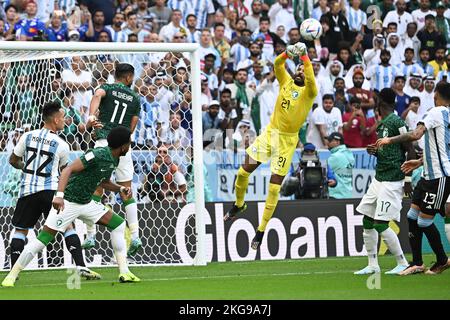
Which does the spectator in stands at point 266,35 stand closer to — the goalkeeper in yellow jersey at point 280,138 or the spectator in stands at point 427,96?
the spectator in stands at point 427,96

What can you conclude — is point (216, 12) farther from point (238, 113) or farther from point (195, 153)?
point (195, 153)

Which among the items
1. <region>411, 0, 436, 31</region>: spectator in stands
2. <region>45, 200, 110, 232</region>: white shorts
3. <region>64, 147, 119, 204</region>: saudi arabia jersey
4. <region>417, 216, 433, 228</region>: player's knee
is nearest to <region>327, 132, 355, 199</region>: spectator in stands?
<region>417, 216, 433, 228</region>: player's knee

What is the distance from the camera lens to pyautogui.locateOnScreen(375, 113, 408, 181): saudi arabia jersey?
1346 cm

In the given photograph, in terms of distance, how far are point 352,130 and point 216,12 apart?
14.7 ft

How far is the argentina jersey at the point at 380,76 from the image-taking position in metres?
24.1

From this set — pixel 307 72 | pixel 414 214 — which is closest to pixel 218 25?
pixel 307 72

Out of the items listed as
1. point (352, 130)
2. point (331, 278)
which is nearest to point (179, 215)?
point (331, 278)

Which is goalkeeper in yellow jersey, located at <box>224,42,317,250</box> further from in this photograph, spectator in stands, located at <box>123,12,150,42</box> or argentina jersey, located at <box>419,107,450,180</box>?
spectator in stands, located at <box>123,12,150,42</box>

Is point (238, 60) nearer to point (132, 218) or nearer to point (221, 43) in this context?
point (221, 43)

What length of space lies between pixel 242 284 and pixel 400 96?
480 inches

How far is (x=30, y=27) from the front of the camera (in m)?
21.2

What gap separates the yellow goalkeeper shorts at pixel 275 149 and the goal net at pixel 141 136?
0.97 metres

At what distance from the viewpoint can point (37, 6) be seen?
22.0 metres

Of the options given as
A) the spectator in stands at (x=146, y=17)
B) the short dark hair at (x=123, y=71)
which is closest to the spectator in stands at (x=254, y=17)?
the spectator in stands at (x=146, y=17)
